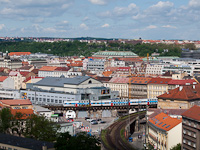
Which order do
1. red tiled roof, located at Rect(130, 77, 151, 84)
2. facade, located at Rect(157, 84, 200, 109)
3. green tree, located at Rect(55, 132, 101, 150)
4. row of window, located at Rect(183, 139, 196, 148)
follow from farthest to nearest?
red tiled roof, located at Rect(130, 77, 151, 84)
facade, located at Rect(157, 84, 200, 109)
row of window, located at Rect(183, 139, 196, 148)
green tree, located at Rect(55, 132, 101, 150)

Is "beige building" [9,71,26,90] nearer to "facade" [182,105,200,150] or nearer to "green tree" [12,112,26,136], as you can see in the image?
"green tree" [12,112,26,136]

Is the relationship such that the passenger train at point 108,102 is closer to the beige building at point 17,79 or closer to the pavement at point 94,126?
the pavement at point 94,126

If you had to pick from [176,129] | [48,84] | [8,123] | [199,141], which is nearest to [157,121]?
[176,129]

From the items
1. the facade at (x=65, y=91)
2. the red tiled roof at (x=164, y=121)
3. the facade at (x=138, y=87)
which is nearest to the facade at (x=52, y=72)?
the facade at (x=138, y=87)

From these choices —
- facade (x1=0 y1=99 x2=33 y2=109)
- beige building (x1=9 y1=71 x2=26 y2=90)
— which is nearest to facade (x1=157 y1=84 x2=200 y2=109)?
facade (x1=0 y1=99 x2=33 y2=109)

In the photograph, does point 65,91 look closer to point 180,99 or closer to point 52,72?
point 180,99

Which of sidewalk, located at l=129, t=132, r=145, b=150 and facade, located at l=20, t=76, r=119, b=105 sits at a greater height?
facade, located at l=20, t=76, r=119, b=105
